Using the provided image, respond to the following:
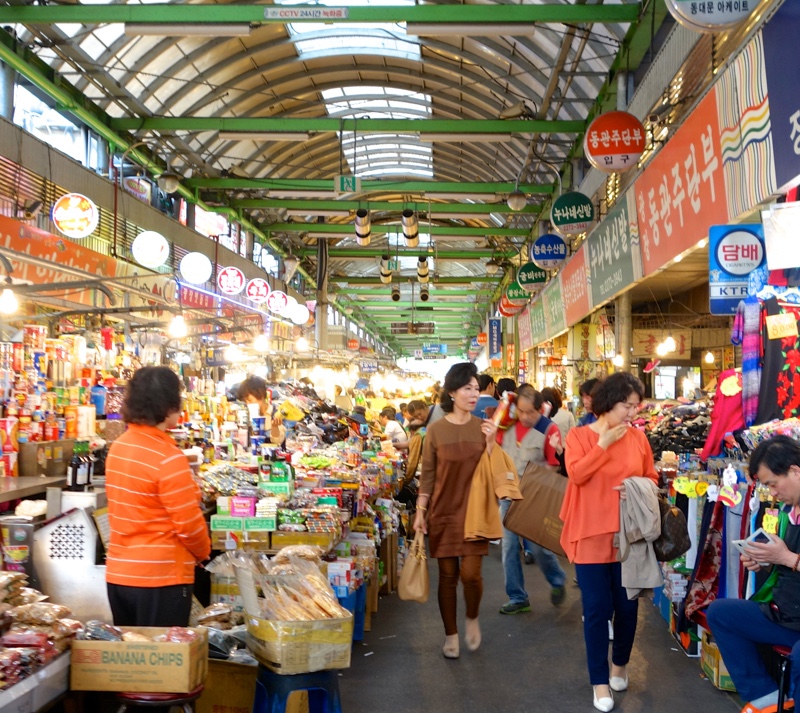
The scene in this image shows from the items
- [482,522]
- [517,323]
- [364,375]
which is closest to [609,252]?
[482,522]

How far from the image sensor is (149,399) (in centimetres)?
332

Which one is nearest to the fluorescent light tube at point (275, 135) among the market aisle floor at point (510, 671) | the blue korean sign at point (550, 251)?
the blue korean sign at point (550, 251)

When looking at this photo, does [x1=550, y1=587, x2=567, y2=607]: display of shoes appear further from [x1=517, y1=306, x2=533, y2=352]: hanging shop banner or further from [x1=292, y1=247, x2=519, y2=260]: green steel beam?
[x1=292, y1=247, x2=519, y2=260]: green steel beam

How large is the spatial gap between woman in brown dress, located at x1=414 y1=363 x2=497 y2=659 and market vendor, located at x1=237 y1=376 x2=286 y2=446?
4.27 m

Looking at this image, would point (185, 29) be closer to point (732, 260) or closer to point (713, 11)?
point (713, 11)

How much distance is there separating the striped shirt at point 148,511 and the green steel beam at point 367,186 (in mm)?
11838

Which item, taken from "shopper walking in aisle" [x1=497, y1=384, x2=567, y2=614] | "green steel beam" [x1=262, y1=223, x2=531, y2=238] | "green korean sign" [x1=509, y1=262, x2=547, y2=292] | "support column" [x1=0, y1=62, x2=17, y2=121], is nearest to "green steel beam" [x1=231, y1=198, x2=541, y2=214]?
"green korean sign" [x1=509, y1=262, x2=547, y2=292]

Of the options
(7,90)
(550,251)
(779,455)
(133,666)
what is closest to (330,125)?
(550,251)

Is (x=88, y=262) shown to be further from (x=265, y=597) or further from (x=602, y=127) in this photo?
(x=265, y=597)

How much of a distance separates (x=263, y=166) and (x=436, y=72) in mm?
5254

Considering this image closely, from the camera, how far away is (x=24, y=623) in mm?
2953

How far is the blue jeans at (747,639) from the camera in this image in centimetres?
341

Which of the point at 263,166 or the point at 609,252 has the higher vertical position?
the point at 263,166

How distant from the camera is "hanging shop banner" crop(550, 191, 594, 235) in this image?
10.9 metres
